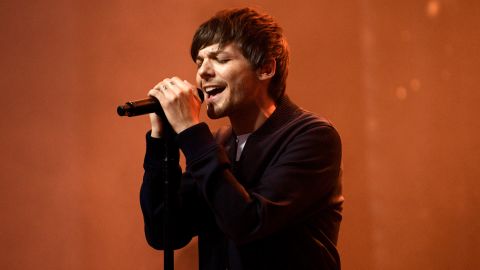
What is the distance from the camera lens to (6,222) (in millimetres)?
1531

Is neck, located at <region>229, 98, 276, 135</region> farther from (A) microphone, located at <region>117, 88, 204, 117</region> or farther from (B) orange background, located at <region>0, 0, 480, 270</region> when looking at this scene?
(B) orange background, located at <region>0, 0, 480, 270</region>

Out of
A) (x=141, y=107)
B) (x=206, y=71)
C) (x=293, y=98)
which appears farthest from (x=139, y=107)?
(x=293, y=98)

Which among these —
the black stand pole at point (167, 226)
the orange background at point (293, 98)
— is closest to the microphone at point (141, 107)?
the black stand pole at point (167, 226)

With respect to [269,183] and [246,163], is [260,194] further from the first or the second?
[246,163]

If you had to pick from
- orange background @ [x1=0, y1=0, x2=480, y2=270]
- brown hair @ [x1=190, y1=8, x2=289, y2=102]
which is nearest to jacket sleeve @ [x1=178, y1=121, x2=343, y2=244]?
brown hair @ [x1=190, y1=8, x2=289, y2=102]

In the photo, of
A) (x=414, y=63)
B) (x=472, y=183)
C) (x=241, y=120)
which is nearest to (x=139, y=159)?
(x=241, y=120)

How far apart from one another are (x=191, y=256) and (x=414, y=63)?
1068mm

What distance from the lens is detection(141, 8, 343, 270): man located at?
40.9 inches

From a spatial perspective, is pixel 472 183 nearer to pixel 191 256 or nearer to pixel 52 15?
pixel 191 256

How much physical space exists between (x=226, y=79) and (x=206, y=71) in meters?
0.05

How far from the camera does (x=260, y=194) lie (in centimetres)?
108

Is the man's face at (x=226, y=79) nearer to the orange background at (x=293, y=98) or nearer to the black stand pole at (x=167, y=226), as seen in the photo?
the black stand pole at (x=167, y=226)

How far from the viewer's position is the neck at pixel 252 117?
1.28 meters

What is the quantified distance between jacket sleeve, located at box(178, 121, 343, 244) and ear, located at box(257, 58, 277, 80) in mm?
200
